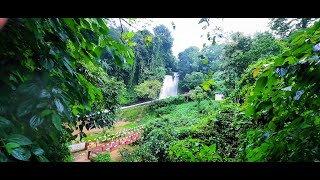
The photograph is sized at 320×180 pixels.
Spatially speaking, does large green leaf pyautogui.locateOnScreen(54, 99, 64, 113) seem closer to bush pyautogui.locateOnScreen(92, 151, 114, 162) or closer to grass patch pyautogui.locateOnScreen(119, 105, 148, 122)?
bush pyautogui.locateOnScreen(92, 151, 114, 162)

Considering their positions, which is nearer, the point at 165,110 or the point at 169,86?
the point at 169,86

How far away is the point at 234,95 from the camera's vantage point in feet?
16.6

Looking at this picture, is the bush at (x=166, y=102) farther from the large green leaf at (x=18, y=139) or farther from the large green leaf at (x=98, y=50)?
the large green leaf at (x=18, y=139)

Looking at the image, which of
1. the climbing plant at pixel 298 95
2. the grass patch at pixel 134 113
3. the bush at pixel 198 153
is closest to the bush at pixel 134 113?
the grass patch at pixel 134 113

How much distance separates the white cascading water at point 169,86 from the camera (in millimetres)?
9586

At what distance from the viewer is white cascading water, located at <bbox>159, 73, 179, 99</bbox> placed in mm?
9586

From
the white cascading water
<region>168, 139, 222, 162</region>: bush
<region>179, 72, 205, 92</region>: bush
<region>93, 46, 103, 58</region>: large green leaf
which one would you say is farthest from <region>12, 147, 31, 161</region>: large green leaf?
the white cascading water

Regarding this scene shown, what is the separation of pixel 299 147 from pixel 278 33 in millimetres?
8824

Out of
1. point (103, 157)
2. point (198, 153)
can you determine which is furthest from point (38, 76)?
point (103, 157)

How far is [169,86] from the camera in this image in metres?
10.5

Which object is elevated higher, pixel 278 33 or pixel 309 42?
pixel 278 33

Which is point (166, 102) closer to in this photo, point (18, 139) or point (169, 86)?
point (169, 86)
